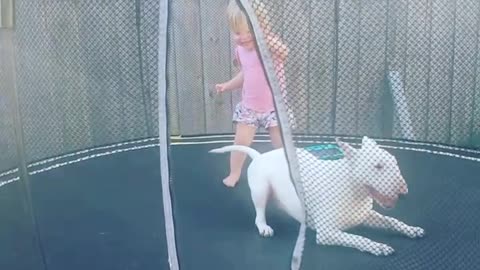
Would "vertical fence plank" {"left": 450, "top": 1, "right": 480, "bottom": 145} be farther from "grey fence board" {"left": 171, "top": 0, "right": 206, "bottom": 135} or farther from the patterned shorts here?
"grey fence board" {"left": 171, "top": 0, "right": 206, "bottom": 135}

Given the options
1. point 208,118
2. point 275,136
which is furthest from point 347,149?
point 208,118

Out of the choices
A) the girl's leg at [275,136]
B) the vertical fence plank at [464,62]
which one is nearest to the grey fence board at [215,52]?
the girl's leg at [275,136]

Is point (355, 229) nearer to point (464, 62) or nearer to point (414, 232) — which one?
point (414, 232)

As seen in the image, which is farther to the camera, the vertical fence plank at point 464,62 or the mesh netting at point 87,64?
the mesh netting at point 87,64

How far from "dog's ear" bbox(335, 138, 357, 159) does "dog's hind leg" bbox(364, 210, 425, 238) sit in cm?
14

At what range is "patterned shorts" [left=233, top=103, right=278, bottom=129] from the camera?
1273 mm

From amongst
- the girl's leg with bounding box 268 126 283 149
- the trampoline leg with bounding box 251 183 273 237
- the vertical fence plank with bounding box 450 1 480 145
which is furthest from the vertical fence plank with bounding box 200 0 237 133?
the vertical fence plank with bounding box 450 1 480 145

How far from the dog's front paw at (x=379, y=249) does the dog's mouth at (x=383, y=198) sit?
0.23 ft

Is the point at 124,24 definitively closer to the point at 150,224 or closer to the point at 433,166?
the point at 150,224

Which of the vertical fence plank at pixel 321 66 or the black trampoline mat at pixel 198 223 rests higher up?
the vertical fence plank at pixel 321 66

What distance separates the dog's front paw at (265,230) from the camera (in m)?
1.29

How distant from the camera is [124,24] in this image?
121cm

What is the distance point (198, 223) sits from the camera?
1.39 metres

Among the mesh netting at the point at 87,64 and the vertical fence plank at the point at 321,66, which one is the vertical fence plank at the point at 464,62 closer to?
the vertical fence plank at the point at 321,66
